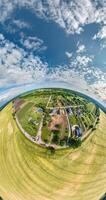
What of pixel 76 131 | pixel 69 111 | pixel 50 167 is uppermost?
pixel 69 111

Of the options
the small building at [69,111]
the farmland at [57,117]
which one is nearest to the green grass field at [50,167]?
the farmland at [57,117]

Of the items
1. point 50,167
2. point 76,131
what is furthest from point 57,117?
point 50,167

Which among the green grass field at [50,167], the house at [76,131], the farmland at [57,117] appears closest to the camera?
the green grass field at [50,167]

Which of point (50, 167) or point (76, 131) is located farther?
point (76, 131)

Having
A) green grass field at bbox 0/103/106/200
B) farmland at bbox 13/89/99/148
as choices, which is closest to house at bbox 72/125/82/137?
farmland at bbox 13/89/99/148

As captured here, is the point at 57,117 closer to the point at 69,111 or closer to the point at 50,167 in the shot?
the point at 69,111

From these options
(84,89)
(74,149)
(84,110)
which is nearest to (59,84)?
(84,89)

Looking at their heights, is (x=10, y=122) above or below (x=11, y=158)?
above

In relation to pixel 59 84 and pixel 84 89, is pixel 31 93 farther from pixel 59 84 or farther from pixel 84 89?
pixel 84 89

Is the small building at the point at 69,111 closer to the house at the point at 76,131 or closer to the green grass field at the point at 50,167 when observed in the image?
the house at the point at 76,131
